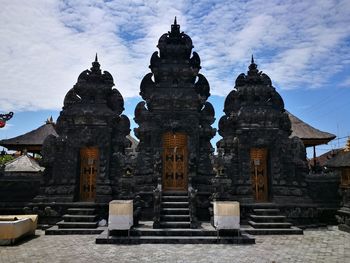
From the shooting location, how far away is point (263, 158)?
648 inches

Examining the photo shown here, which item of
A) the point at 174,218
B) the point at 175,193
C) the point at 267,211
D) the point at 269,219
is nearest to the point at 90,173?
the point at 175,193

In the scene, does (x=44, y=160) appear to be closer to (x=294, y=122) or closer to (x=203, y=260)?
(x=203, y=260)

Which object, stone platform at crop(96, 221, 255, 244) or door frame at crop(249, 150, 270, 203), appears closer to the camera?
stone platform at crop(96, 221, 255, 244)

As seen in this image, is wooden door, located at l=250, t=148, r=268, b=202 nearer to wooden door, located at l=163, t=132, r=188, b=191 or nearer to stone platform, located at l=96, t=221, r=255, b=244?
wooden door, located at l=163, t=132, r=188, b=191

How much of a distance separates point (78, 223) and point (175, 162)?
5.40m

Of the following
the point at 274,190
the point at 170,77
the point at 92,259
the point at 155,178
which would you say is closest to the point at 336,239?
the point at 274,190

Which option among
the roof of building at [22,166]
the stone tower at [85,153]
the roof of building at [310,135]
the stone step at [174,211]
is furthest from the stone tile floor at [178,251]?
the roof of building at [310,135]

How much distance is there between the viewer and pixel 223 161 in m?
15.8

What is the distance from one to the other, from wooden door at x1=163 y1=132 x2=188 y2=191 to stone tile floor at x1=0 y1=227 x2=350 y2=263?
5.07 m

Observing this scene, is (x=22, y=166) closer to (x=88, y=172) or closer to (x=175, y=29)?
(x=88, y=172)

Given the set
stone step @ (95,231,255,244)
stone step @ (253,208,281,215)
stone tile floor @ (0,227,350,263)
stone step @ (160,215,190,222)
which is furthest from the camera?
stone step @ (253,208,281,215)

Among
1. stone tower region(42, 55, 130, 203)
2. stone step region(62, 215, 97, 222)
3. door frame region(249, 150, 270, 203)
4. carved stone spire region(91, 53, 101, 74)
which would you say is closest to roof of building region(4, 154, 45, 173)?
stone tower region(42, 55, 130, 203)

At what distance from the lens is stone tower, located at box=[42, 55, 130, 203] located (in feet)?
51.6

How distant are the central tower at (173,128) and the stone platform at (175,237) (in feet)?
11.2
